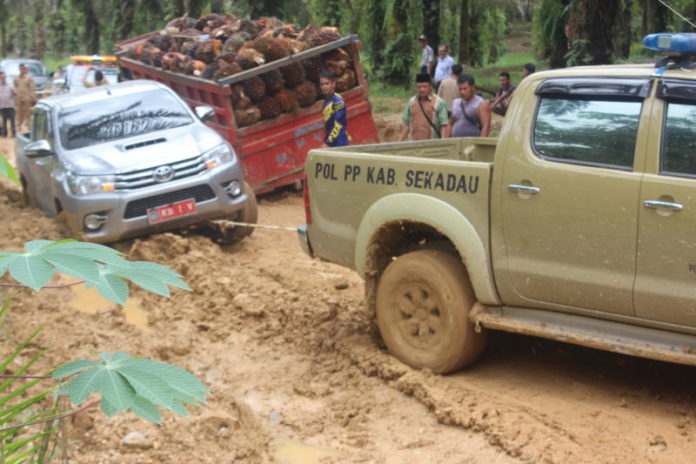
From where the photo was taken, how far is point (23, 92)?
76.6 feet

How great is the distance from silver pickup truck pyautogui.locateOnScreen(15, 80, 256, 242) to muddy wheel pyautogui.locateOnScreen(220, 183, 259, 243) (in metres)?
0.01

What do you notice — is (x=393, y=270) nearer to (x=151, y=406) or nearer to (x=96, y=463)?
(x=96, y=463)

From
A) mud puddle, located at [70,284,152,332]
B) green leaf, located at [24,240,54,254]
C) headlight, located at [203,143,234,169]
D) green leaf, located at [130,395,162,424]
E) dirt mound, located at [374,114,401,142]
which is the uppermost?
green leaf, located at [24,240,54,254]

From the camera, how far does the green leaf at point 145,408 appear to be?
79.2 inches

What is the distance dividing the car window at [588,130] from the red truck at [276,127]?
6.88 metres

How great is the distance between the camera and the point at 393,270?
239 inches

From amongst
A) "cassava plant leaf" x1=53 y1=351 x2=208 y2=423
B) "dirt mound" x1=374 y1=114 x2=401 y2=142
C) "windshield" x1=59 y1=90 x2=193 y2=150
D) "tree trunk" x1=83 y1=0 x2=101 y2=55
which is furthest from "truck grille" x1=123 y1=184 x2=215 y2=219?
"tree trunk" x1=83 y1=0 x2=101 y2=55

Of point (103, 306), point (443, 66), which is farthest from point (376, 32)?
point (103, 306)

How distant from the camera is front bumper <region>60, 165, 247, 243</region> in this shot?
9.31 m

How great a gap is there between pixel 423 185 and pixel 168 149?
4611 mm

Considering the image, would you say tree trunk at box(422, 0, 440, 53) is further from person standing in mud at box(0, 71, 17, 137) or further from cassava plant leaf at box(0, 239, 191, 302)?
cassava plant leaf at box(0, 239, 191, 302)

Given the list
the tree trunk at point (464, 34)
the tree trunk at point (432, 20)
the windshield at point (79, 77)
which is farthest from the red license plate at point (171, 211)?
the tree trunk at point (464, 34)

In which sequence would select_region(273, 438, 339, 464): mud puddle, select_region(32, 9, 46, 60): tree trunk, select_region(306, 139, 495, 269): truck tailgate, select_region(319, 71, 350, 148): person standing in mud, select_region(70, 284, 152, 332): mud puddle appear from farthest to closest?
1. select_region(32, 9, 46, 60): tree trunk
2. select_region(319, 71, 350, 148): person standing in mud
3. select_region(70, 284, 152, 332): mud puddle
4. select_region(306, 139, 495, 269): truck tailgate
5. select_region(273, 438, 339, 464): mud puddle

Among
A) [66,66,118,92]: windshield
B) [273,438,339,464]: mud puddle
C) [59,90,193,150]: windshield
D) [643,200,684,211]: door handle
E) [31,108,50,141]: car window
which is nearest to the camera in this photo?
[643,200,684,211]: door handle
